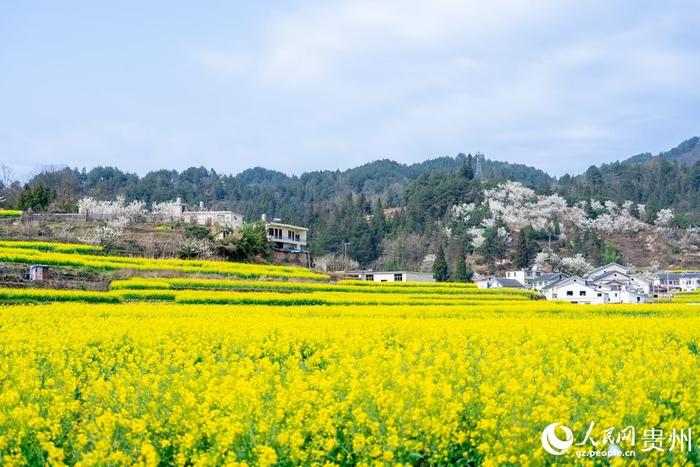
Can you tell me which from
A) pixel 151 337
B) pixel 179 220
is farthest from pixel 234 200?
pixel 151 337

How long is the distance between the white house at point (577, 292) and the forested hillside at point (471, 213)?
2079 centimetres

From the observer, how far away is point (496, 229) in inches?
3875

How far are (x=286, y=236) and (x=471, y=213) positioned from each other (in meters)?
46.4

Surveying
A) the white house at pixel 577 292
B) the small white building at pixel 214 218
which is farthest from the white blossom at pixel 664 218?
the small white building at pixel 214 218

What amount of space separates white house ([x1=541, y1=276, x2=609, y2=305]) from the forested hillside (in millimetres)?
20795

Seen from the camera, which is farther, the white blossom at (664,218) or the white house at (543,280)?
the white blossom at (664,218)

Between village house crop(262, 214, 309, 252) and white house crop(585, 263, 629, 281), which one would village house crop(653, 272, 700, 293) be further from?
village house crop(262, 214, 309, 252)

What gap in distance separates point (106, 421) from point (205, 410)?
96cm

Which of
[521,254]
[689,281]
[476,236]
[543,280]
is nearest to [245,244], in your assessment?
[543,280]

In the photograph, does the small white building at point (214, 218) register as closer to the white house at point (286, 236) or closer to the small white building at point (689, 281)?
the white house at point (286, 236)

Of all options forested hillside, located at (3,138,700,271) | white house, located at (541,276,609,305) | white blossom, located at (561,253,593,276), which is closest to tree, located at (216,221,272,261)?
forested hillside, located at (3,138,700,271)

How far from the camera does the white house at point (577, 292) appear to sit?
6041 centimetres

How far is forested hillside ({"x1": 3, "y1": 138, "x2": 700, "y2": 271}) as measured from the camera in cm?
9444

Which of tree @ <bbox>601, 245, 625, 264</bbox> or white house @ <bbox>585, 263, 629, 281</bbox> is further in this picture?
tree @ <bbox>601, 245, 625, 264</bbox>
